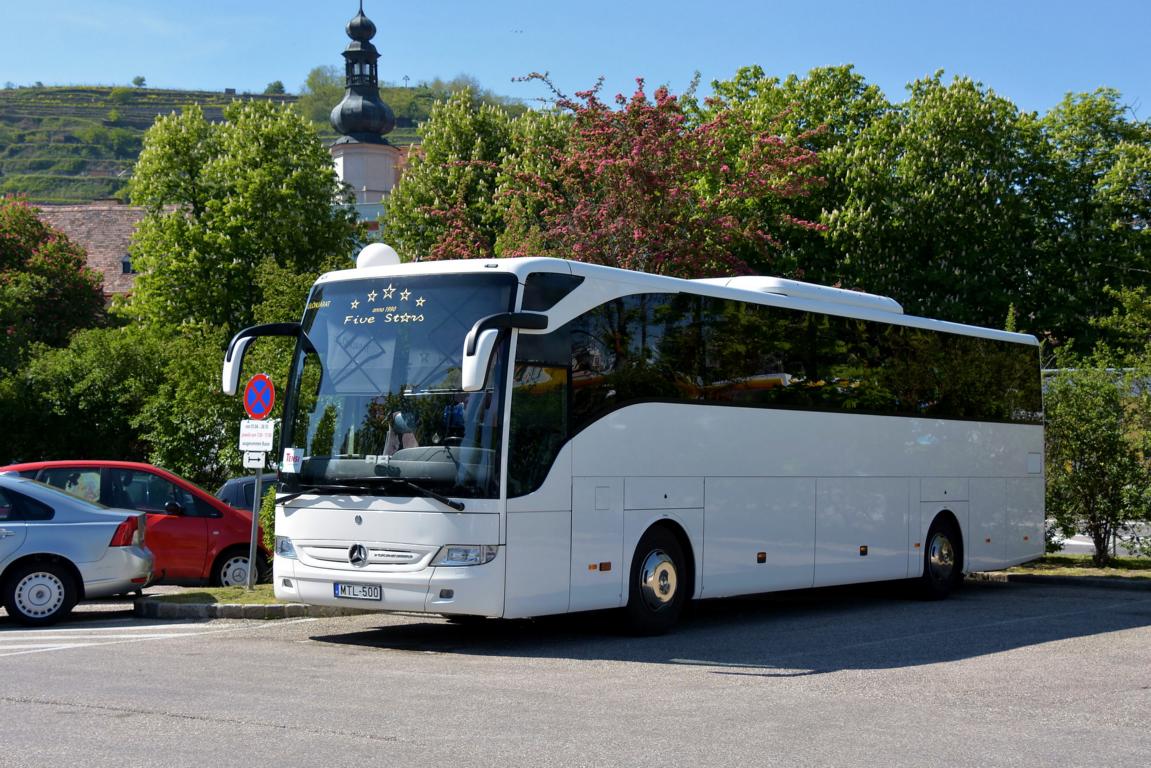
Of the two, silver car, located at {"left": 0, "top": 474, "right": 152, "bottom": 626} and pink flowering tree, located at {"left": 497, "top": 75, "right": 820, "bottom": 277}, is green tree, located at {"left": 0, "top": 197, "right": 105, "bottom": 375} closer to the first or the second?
pink flowering tree, located at {"left": 497, "top": 75, "right": 820, "bottom": 277}

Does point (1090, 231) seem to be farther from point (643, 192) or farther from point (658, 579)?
point (658, 579)

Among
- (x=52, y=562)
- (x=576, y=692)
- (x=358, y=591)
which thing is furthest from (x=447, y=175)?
(x=576, y=692)

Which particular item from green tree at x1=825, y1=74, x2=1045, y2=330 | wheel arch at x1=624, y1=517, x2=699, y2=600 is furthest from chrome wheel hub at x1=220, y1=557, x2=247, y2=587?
green tree at x1=825, y1=74, x2=1045, y2=330

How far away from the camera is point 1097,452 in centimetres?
2391

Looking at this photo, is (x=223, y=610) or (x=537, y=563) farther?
(x=223, y=610)

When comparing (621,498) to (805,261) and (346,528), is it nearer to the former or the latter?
(346,528)

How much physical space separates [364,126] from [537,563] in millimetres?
80265

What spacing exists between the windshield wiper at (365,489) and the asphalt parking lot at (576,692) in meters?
1.36

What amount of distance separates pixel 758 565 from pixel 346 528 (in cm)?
498

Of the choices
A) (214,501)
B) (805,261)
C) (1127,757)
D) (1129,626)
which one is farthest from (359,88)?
(1127,757)

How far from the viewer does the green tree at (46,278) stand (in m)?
63.2

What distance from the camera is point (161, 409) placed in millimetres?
32781

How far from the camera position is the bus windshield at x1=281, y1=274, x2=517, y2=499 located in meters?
12.3

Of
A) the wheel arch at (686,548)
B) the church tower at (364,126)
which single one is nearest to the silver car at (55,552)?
the wheel arch at (686,548)
